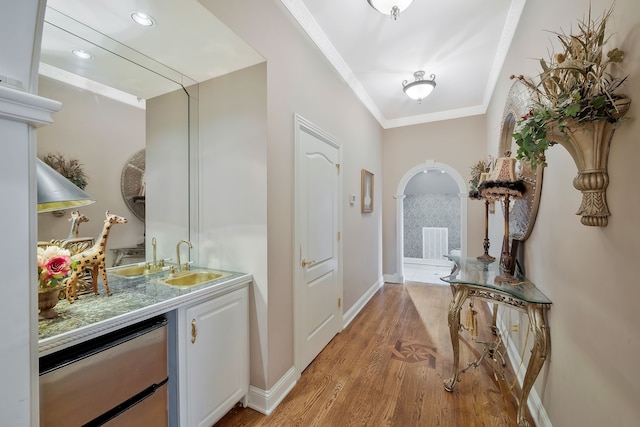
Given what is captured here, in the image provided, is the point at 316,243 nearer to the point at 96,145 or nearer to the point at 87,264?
the point at 87,264

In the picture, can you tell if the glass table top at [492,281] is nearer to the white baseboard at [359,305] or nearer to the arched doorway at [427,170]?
the white baseboard at [359,305]

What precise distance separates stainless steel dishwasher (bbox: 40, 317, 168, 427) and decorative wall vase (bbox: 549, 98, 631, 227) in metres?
1.97

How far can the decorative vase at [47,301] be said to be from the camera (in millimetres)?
1078

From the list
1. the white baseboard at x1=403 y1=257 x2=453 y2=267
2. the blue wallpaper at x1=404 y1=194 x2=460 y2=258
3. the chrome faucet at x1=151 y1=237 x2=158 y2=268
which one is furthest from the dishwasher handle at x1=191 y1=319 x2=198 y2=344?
the blue wallpaper at x1=404 y1=194 x2=460 y2=258

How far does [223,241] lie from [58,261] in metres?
0.98

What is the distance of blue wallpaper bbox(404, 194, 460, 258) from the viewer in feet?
20.9

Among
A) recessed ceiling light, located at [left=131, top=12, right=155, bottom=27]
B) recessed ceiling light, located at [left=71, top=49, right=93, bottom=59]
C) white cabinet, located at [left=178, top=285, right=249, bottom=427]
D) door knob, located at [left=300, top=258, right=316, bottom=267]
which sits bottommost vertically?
white cabinet, located at [left=178, top=285, right=249, bottom=427]

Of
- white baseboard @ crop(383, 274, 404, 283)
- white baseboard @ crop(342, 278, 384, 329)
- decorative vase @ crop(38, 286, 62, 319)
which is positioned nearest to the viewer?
decorative vase @ crop(38, 286, 62, 319)

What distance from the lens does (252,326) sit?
187cm

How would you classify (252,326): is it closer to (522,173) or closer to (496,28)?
(522,173)

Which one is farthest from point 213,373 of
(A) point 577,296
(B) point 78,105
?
(A) point 577,296

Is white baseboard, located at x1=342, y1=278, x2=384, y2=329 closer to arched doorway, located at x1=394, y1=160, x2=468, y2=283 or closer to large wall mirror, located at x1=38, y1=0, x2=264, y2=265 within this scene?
arched doorway, located at x1=394, y1=160, x2=468, y2=283

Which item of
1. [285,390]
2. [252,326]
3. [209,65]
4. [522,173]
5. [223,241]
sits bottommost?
[285,390]

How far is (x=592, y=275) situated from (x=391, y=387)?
157 cm
